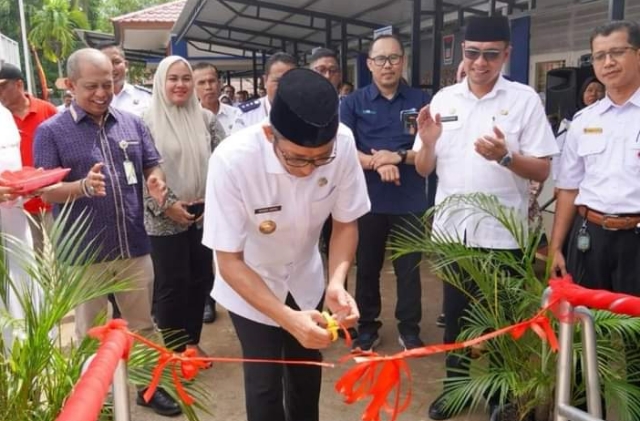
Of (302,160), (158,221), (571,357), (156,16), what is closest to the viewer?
(302,160)

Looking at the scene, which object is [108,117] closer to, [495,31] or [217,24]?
[495,31]

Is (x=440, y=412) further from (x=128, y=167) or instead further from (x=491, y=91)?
(x=128, y=167)

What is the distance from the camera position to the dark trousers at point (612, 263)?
8.69 ft

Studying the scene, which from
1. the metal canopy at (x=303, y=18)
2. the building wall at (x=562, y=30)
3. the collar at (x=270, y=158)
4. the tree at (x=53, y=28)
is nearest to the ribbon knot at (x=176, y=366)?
the collar at (x=270, y=158)

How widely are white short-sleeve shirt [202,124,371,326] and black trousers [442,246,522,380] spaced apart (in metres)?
0.86

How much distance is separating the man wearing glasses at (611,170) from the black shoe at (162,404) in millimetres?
1981

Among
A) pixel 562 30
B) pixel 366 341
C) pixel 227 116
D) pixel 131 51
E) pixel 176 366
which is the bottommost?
pixel 366 341

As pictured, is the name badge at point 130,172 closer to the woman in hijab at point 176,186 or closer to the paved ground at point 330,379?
the woman in hijab at point 176,186

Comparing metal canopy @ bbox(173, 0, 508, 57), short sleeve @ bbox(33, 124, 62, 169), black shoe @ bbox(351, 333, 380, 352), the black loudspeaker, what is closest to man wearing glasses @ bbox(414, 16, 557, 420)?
black shoe @ bbox(351, 333, 380, 352)

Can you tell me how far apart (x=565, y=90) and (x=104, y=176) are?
4.37m

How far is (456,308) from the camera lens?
3086 mm

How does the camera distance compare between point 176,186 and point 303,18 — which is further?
point 303,18

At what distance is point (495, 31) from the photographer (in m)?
2.94

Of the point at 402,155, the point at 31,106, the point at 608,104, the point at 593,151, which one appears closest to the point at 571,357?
the point at 593,151
